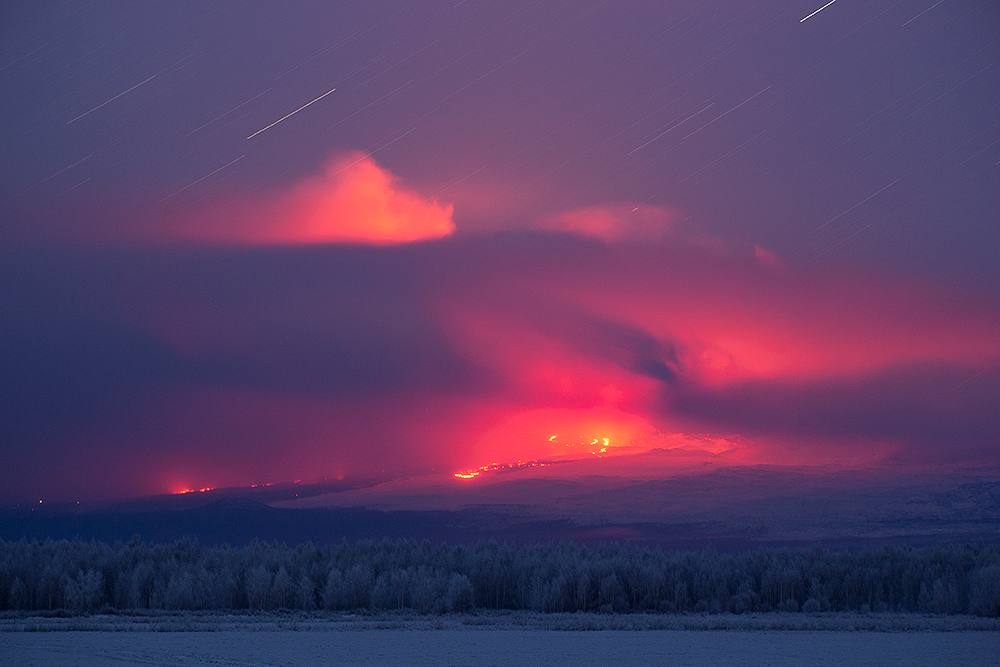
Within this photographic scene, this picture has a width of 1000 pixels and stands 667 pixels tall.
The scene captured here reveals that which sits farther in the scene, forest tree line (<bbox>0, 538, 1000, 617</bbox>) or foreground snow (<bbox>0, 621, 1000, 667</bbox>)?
forest tree line (<bbox>0, 538, 1000, 617</bbox>)

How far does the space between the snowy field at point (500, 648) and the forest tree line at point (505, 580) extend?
8452 millimetres

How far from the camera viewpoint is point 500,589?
39.5 metres

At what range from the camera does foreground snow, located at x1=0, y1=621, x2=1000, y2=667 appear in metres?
21.5

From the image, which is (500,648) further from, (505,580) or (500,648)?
(505,580)

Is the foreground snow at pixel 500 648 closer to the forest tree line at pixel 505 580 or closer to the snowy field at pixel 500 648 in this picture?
the snowy field at pixel 500 648

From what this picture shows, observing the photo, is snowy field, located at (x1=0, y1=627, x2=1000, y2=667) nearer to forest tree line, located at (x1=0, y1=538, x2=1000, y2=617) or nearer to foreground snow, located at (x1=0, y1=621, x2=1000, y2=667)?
foreground snow, located at (x1=0, y1=621, x2=1000, y2=667)

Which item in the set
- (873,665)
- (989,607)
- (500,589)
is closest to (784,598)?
(989,607)

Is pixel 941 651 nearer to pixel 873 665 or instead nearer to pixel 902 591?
pixel 873 665

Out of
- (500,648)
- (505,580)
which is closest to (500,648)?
(500,648)

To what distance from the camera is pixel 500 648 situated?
23.7m

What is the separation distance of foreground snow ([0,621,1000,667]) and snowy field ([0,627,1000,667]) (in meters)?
0.02

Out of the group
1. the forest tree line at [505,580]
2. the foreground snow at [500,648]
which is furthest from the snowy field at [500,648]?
the forest tree line at [505,580]

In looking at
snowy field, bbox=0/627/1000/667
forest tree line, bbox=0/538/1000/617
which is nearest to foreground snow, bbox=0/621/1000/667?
snowy field, bbox=0/627/1000/667

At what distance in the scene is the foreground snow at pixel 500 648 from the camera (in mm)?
21500
